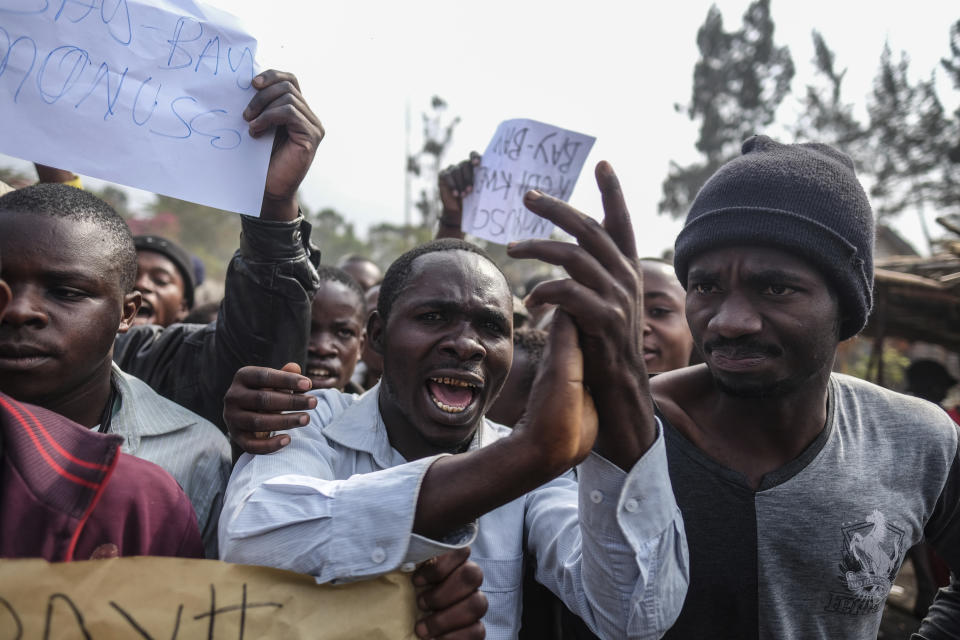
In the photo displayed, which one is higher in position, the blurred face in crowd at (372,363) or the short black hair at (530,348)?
the short black hair at (530,348)

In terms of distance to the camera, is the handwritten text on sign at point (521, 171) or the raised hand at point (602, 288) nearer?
the raised hand at point (602, 288)

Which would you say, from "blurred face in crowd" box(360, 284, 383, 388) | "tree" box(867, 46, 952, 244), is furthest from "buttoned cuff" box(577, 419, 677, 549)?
"tree" box(867, 46, 952, 244)

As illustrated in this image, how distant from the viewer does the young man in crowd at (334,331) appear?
3.12m

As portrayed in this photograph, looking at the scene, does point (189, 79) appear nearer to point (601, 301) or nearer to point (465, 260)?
point (465, 260)

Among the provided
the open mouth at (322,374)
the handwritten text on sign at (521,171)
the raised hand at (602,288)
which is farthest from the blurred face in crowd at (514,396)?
the raised hand at (602,288)

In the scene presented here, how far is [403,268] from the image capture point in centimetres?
207

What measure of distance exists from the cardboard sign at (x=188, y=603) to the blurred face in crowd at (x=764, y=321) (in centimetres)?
108

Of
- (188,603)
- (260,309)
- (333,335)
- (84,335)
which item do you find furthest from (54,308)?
(333,335)

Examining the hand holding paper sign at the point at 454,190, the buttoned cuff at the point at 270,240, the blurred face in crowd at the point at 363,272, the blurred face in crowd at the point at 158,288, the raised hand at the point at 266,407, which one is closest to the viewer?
the raised hand at the point at 266,407

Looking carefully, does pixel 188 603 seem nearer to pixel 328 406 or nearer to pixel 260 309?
pixel 328 406

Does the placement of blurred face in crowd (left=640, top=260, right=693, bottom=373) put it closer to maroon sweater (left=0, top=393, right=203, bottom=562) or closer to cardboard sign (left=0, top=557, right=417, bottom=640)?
cardboard sign (left=0, top=557, right=417, bottom=640)

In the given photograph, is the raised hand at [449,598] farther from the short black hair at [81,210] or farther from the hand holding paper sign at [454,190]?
the hand holding paper sign at [454,190]

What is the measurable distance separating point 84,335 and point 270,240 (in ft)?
1.80

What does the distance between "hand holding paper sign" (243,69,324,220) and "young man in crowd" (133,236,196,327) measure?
6.61ft
